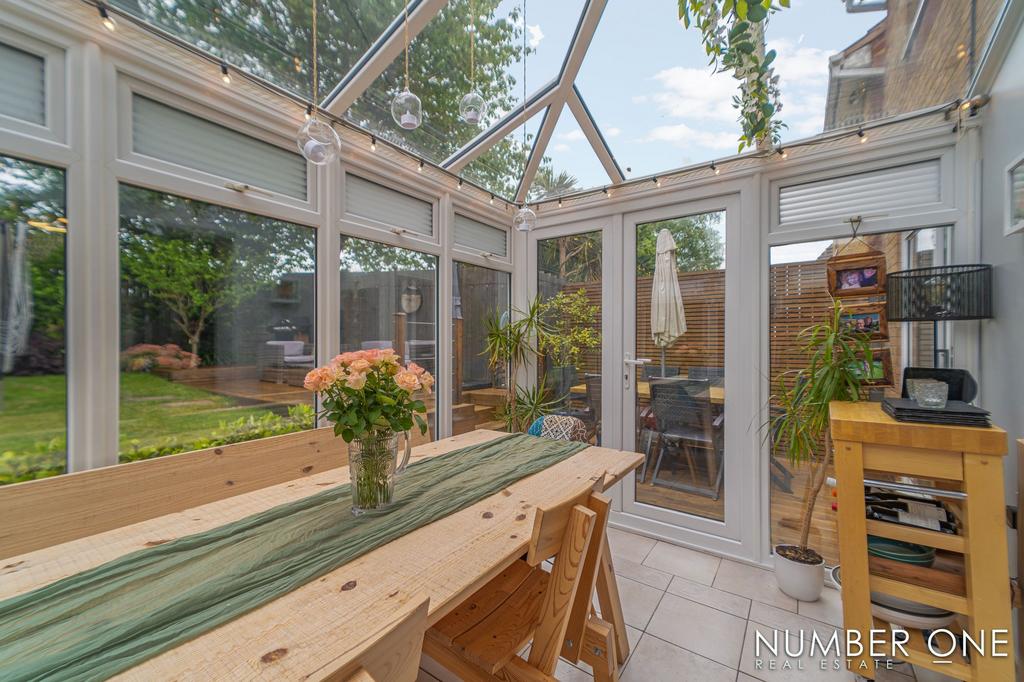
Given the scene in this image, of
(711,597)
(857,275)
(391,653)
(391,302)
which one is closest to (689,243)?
(857,275)

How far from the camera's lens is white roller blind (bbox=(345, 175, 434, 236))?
2.52 m

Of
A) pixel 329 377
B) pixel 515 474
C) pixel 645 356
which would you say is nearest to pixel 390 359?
pixel 329 377

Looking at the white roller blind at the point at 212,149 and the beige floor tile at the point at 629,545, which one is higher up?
the white roller blind at the point at 212,149

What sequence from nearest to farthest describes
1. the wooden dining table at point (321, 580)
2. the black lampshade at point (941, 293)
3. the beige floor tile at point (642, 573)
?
the wooden dining table at point (321, 580) < the black lampshade at point (941, 293) < the beige floor tile at point (642, 573)

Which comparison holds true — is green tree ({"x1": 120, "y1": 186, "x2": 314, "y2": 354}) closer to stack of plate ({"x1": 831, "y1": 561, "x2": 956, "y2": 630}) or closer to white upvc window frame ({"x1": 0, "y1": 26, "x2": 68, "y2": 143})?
white upvc window frame ({"x1": 0, "y1": 26, "x2": 68, "y2": 143})

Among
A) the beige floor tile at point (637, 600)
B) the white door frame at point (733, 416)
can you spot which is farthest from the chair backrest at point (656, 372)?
the beige floor tile at point (637, 600)

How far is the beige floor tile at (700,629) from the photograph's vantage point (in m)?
1.91

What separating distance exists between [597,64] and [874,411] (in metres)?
2.38

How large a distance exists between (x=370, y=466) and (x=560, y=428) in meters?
1.74

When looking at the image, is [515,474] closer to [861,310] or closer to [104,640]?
[104,640]

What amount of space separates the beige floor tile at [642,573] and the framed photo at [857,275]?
1.99 meters

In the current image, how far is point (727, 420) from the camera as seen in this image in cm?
279

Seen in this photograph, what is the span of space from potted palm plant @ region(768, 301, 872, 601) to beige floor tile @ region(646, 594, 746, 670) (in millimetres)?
485

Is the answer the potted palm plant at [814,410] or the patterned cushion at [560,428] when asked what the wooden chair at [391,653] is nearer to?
the patterned cushion at [560,428]
